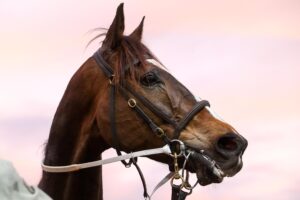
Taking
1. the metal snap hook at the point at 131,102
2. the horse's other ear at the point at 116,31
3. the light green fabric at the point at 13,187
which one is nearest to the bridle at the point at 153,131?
the metal snap hook at the point at 131,102

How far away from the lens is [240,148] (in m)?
4.79

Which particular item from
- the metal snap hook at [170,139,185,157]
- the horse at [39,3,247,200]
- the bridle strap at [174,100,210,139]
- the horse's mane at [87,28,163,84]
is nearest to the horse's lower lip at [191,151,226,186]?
the horse at [39,3,247,200]

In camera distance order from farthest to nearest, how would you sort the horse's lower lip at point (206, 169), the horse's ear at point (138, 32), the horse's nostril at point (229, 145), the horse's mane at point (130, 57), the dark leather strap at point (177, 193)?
the horse's ear at point (138, 32), the horse's mane at point (130, 57), the dark leather strap at point (177, 193), the horse's lower lip at point (206, 169), the horse's nostril at point (229, 145)

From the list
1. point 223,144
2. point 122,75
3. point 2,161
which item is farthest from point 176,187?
point 2,161

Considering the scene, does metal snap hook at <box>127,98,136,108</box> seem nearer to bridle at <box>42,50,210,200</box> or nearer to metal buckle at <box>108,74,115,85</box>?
bridle at <box>42,50,210,200</box>

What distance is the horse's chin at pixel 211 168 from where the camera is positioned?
485cm

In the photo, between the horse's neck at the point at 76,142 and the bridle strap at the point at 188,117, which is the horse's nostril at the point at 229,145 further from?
the horse's neck at the point at 76,142

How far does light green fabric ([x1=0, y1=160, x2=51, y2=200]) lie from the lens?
1349mm

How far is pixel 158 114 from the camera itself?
5168 millimetres

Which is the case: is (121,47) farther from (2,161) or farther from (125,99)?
(2,161)

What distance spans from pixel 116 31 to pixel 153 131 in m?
1.14

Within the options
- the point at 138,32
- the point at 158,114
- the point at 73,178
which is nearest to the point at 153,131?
the point at 158,114

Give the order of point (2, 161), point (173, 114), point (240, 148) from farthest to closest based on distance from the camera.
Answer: point (173, 114), point (240, 148), point (2, 161)

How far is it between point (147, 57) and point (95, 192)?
57.0 inches
